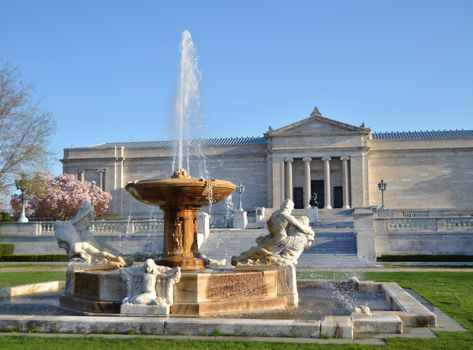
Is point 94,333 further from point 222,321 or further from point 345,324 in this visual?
point 345,324

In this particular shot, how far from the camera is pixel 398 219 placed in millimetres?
36188

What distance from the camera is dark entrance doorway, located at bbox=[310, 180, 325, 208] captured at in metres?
67.1

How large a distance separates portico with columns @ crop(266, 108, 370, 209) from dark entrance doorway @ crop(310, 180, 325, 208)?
4.7 inches

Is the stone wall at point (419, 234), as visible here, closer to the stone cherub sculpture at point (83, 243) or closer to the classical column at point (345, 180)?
the stone cherub sculpture at point (83, 243)

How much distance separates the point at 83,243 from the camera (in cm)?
1424

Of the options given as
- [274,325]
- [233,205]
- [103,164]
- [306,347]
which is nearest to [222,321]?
[274,325]

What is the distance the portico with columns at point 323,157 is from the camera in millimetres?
64562

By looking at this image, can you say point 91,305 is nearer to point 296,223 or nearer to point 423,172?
point 296,223

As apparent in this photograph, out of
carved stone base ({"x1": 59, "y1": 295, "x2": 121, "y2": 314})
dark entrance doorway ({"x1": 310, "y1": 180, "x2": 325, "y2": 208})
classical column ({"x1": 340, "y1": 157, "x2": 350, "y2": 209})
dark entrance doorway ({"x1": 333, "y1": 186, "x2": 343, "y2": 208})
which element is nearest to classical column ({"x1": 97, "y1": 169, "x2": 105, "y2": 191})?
dark entrance doorway ({"x1": 310, "y1": 180, "x2": 325, "y2": 208})

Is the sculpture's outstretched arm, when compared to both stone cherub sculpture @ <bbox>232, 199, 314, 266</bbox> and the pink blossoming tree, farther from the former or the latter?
the pink blossoming tree

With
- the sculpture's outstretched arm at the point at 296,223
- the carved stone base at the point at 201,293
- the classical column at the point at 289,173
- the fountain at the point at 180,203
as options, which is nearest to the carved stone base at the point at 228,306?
the carved stone base at the point at 201,293

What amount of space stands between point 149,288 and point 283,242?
3641 millimetres

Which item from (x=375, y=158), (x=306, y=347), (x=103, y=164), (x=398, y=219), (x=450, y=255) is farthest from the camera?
(x=103, y=164)

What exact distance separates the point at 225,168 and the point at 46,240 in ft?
106
